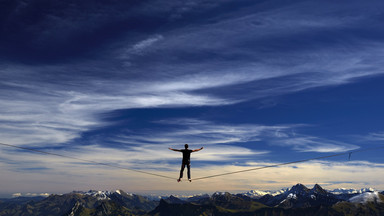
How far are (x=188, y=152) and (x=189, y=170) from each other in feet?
8.55

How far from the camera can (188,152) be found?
109ft

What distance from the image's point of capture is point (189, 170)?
34.6 meters
